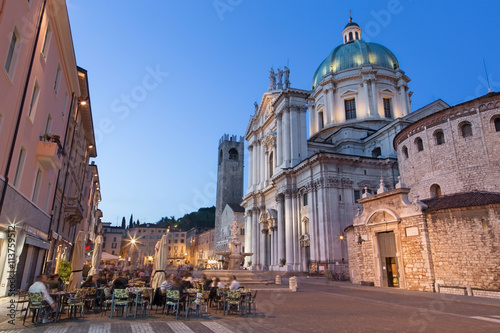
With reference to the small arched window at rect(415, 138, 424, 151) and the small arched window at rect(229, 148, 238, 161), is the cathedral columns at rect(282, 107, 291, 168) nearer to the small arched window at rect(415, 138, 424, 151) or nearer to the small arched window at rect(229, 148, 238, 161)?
the small arched window at rect(415, 138, 424, 151)

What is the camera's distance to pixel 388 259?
22359 millimetres

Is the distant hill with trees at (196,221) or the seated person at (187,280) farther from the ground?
the distant hill with trees at (196,221)

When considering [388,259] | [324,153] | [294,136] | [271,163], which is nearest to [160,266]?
[388,259]

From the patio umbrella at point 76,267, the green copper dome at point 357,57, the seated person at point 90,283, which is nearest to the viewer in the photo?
the seated person at point 90,283

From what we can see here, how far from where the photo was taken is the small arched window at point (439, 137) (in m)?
26.0

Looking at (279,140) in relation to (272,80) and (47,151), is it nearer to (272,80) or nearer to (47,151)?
(272,80)

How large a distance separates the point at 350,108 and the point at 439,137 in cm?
2781

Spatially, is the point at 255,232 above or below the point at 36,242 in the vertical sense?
above

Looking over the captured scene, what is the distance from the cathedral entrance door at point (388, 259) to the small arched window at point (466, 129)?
32.7 feet

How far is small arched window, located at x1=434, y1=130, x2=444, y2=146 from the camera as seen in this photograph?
26027 mm

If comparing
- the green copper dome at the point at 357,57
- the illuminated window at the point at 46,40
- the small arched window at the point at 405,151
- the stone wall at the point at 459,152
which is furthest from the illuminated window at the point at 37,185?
the green copper dome at the point at 357,57

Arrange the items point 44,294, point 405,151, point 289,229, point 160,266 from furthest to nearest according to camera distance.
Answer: point 289,229 < point 405,151 < point 160,266 < point 44,294

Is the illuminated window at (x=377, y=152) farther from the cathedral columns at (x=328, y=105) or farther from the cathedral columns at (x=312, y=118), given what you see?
the cathedral columns at (x=312, y=118)

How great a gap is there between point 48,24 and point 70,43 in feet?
9.29
